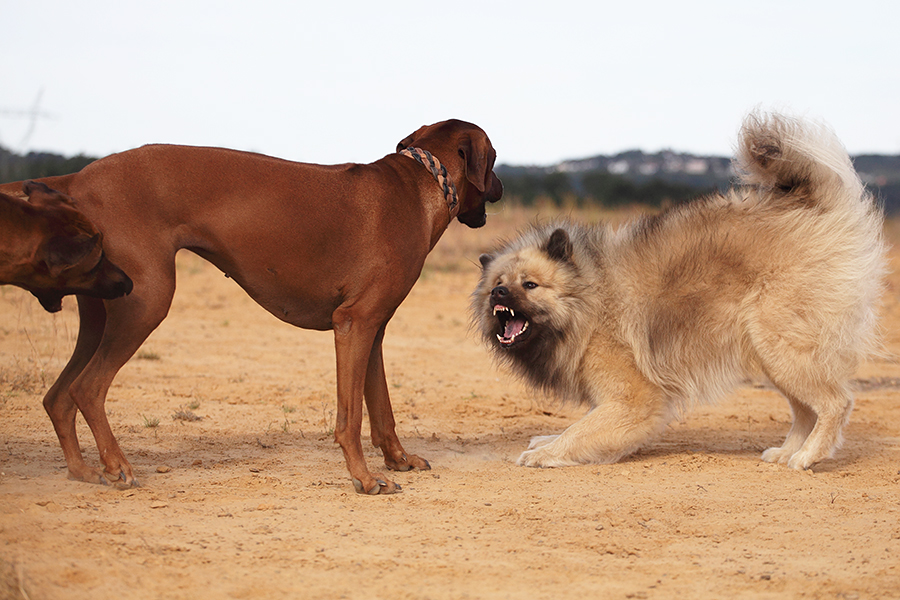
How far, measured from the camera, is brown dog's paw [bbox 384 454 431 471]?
5031 millimetres

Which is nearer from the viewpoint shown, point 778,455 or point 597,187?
point 778,455

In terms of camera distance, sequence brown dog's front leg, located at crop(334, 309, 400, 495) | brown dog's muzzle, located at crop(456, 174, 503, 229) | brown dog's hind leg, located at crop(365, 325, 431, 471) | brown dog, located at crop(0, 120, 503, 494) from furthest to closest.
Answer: brown dog's muzzle, located at crop(456, 174, 503, 229), brown dog's hind leg, located at crop(365, 325, 431, 471), brown dog's front leg, located at crop(334, 309, 400, 495), brown dog, located at crop(0, 120, 503, 494)

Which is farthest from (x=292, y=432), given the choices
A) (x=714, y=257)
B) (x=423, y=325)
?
(x=423, y=325)

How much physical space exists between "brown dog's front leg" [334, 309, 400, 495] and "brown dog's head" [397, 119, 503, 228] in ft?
3.77

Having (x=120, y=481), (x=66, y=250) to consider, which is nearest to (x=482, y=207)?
(x=66, y=250)

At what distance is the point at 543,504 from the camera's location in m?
4.30

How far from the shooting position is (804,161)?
18.1 ft

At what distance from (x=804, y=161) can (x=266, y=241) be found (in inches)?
145

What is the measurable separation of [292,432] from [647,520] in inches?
116

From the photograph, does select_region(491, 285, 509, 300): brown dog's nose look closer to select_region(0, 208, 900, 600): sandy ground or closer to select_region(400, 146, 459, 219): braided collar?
select_region(400, 146, 459, 219): braided collar

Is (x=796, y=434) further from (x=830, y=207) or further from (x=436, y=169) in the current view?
(x=436, y=169)

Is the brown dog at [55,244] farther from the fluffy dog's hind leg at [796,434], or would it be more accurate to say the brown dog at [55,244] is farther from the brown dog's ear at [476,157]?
the fluffy dog's hind leg at [796,434]

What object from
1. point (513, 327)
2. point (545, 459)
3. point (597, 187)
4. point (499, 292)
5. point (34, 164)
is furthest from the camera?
point (597, 187)

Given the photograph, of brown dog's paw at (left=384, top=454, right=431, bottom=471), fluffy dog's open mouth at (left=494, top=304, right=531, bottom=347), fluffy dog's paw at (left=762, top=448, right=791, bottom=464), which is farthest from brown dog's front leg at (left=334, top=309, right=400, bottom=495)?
fluffy dog's paw at (left=762, top=448, right=791, bottom=464)
